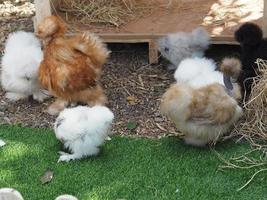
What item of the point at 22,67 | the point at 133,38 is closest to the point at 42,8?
the point at 22,67

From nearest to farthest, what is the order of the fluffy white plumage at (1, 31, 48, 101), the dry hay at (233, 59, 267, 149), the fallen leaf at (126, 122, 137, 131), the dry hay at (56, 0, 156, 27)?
the dry hay at (233, 59, 267, 149)
the fallen leaf at (126, 122, 137, 131)
the fluffy white plumage at (1, 31, 48, 101)
the dry hay at (56, 0, 156, 27)

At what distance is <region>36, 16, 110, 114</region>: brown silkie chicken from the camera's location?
448 cm

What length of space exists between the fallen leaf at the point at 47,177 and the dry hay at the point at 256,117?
4.46 ft

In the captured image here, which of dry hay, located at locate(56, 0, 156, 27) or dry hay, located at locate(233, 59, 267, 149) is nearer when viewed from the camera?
dry hay, located at locate(233, 59, 267, 149)

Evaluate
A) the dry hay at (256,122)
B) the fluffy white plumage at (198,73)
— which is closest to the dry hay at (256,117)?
the dry hay at (256,122)

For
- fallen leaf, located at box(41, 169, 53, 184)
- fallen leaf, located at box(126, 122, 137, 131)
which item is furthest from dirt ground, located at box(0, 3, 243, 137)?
fallen leaf, located at box(41, 169, 53, 184)

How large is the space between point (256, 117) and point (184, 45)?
114 centimetres

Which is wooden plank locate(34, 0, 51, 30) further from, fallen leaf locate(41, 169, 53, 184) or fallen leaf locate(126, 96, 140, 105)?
fallen leaf locate(41, 169, 53, 184)

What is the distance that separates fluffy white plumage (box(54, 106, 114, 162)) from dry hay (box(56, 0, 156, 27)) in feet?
5.98

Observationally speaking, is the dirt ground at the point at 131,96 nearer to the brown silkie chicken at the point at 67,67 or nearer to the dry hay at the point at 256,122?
the brown silkie chicken at the point at 67,67

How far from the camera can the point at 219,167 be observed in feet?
12.7

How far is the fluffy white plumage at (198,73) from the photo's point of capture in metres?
4.22

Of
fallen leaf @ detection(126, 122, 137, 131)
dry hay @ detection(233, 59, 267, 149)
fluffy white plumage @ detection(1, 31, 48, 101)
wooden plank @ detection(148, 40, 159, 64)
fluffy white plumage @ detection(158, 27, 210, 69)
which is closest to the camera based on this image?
dry hay @ detection(233, 59, 267, 149)

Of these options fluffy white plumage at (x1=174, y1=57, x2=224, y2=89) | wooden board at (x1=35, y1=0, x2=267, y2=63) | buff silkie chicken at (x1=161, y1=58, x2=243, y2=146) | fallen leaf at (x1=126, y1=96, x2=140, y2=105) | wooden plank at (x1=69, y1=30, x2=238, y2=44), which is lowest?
fallen leaf at (x1=126, y1=96, x2=140, y2=105)
